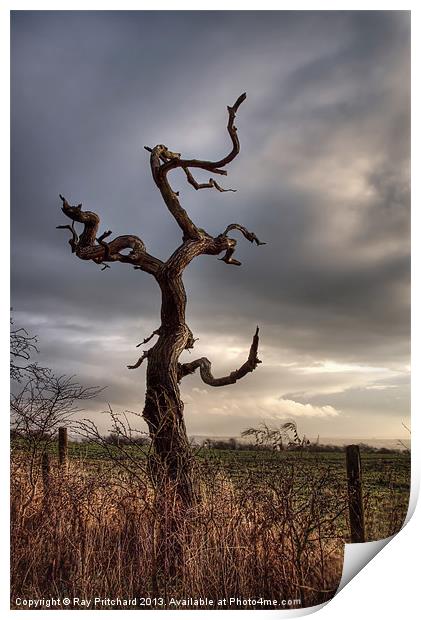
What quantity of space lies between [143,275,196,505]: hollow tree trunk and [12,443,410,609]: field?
0.20 metres

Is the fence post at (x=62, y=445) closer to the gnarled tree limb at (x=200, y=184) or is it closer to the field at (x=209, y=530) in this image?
the field at (x=209, y=530)

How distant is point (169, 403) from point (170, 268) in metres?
1.02

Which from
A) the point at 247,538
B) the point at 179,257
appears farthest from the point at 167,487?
the point at 179,257

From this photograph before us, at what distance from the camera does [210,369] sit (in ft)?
18.3

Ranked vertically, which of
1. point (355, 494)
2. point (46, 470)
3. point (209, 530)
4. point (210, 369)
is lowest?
point (209, 530)

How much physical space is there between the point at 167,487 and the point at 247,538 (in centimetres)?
68

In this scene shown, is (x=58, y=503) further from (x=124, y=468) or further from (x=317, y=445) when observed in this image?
(x=317, y=445)

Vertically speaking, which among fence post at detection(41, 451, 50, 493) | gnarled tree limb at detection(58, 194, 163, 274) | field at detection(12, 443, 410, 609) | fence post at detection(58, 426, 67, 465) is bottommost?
field at detection(12, 443, 410, 609)

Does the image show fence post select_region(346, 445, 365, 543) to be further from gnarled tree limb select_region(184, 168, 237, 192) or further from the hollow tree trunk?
gnarled tree limb select_region(184, 168, 237, 192)

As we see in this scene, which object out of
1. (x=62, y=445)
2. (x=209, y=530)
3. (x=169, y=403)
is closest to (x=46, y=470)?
(x=62, y=445)

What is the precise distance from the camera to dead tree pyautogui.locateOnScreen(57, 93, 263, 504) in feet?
16.7

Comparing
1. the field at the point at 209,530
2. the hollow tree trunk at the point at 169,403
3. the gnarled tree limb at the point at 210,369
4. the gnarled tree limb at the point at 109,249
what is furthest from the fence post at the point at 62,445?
the gnarled tree limb at the point at 109,249

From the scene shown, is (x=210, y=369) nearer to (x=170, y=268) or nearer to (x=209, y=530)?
(x=170, y=268)

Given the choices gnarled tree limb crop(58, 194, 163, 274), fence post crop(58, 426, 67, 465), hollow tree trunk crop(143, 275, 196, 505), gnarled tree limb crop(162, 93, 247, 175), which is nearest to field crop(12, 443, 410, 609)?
hollow tree trunk crop(143, 275, 196, 505)
